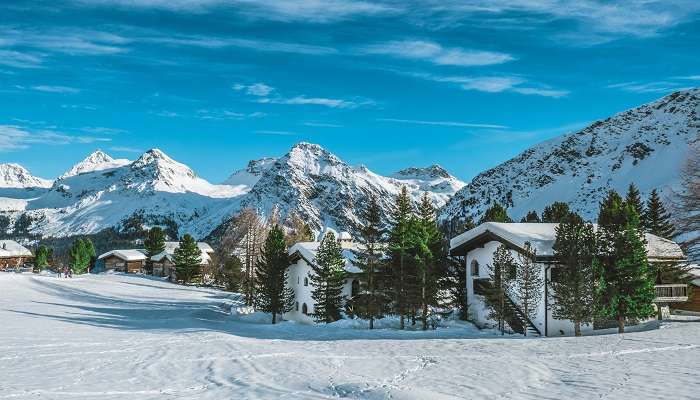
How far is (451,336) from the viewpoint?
3312cm

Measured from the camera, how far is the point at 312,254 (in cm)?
4506

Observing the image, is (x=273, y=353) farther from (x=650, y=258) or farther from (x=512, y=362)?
(x=650, y=258)

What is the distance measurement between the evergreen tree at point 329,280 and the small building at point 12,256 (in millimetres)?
105781

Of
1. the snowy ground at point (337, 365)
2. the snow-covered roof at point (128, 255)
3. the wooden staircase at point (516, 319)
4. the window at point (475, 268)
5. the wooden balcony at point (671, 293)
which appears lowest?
the snowy ground at point (337, 365)

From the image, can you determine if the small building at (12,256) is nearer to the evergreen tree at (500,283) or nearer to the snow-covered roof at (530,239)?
the snow-covered roof at (530,239)

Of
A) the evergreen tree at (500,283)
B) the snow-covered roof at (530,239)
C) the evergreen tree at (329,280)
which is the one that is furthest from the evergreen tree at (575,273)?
the evergreen tree at (329,280)

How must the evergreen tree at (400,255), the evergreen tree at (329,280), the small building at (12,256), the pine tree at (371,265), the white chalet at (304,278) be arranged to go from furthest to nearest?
the small building at (12,256) < the white chalet at (304,278) < the evergreen tree at (329,280) < the pine tree at (371,265) < the evergreen tree at (400,255)

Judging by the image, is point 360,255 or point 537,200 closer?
point 360,255

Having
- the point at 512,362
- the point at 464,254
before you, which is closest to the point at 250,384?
the point at 512,362

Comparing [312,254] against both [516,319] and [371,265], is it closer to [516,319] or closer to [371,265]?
[371,265]

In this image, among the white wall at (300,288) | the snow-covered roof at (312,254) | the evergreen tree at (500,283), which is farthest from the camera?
the white wall at (300,288)

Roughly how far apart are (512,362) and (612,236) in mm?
14517

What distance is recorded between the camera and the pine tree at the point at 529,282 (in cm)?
3203

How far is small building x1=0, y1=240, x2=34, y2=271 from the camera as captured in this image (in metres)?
125
